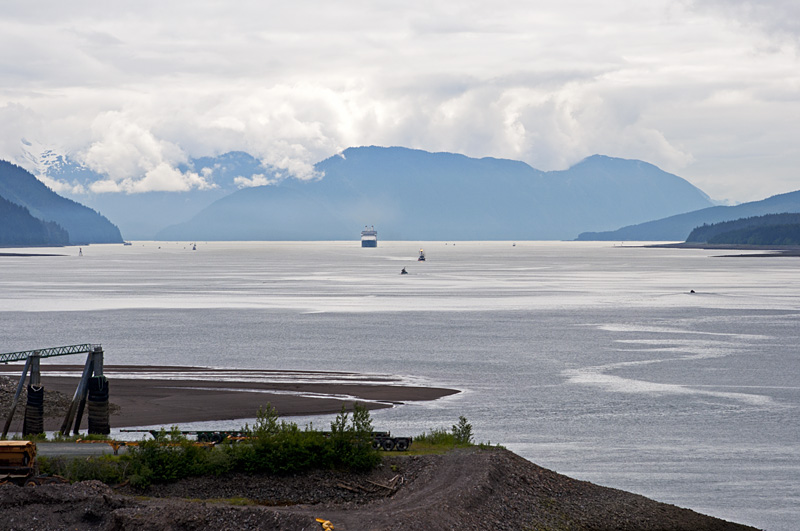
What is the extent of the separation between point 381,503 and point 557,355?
5359 cm

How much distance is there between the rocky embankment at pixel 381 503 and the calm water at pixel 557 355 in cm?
608

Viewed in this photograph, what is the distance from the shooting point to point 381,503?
30906 millimetres

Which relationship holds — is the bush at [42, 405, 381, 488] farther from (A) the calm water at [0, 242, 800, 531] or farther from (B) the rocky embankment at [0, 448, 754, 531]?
(A) the calm water at [0, 242, 800, 531]

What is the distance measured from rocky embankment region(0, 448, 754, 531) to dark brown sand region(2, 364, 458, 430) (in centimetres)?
2027

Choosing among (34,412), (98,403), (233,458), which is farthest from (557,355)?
(233,458)

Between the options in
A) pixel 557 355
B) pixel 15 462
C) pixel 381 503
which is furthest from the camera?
pixel 557 355

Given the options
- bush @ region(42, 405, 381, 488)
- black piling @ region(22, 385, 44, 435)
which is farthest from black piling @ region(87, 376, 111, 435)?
bush @ region(42, 405, 381, 488)

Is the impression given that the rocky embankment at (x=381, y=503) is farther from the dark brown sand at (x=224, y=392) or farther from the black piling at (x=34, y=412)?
the dark brown sand at (x=224, y=392)

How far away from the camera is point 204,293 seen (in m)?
160

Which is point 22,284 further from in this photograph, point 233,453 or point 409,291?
point 233,453

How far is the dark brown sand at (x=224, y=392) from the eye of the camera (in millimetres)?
54094

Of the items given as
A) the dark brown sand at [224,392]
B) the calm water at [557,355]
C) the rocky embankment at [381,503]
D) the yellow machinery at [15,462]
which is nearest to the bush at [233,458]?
the rocky embankment at [381,503]

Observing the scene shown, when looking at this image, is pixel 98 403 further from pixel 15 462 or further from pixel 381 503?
pixel 381 503

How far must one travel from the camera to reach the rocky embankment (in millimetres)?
28406
